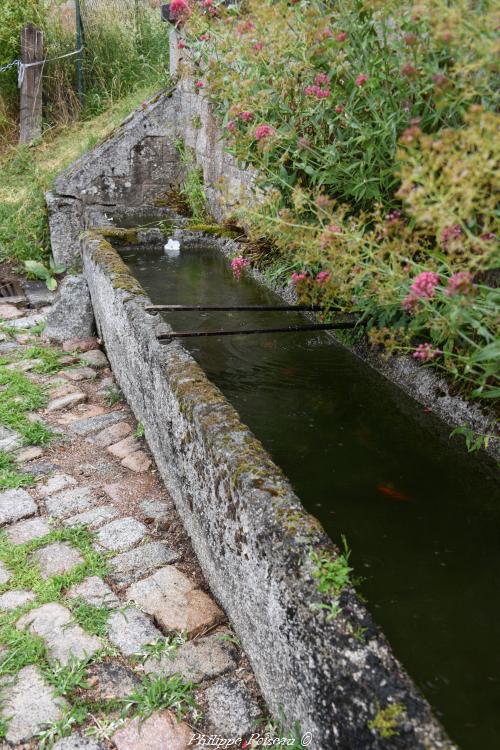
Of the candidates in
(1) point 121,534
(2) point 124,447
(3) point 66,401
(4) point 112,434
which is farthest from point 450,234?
(3) point 66,401

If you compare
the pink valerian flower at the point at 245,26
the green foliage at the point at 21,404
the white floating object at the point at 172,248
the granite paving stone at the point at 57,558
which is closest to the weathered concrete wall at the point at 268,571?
the granite paving stone at the point at 57,558

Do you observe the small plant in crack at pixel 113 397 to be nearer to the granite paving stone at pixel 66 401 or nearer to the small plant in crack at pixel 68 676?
the granite paving stone at pixel 66 401

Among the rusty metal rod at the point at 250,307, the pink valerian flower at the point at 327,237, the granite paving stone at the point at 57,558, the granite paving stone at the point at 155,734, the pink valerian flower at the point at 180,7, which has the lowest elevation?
the granite paving stone at the point at 57,558

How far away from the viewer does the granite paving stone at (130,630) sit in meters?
2.33

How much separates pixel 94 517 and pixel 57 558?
1.11ft

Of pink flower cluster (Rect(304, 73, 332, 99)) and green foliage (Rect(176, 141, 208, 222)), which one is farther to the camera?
green foliage (Rect(176, 141, 208, 222))

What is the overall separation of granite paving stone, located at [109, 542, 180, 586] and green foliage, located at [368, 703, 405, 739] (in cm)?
153

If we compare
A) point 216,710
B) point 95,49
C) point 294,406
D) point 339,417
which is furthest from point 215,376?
point 95,49

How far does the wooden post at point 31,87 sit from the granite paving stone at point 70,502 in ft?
24.4

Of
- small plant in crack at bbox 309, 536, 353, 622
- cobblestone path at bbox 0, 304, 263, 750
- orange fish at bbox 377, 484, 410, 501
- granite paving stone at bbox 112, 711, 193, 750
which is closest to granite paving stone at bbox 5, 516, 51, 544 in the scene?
cobblestone path at bbox 0, 304, 263, 750

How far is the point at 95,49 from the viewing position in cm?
988

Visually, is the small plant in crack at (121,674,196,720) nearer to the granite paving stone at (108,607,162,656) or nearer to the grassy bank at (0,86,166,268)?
the granite paving stone at (108,607,162,656)

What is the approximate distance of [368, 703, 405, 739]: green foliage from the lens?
4.29 ft

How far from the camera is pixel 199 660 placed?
2244mm
